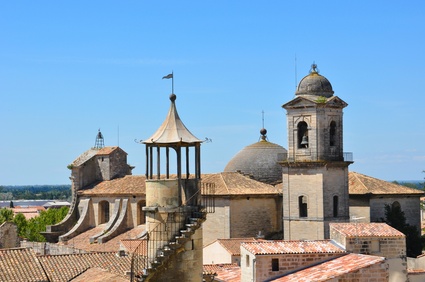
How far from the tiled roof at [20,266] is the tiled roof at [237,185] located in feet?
74.1

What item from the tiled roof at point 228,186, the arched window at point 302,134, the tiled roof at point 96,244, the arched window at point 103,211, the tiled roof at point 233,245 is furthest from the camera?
the arched window at point 103,211

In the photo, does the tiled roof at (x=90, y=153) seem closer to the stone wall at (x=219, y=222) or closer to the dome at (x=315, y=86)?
the stone wall at (x=219, y=222)

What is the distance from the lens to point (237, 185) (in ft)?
172

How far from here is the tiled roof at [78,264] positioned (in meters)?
30.7

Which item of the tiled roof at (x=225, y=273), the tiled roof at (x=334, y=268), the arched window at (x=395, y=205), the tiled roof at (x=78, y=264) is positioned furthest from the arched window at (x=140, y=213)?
the tiled roof at (x=334, y=268)

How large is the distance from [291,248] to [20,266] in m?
9.83

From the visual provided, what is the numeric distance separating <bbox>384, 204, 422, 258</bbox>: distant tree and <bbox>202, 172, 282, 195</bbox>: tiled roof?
23.3ft

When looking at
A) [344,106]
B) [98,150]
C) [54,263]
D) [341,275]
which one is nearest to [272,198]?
[344,106]

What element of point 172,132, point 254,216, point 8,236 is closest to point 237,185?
point 254,216

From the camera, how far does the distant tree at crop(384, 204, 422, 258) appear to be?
51.4 m

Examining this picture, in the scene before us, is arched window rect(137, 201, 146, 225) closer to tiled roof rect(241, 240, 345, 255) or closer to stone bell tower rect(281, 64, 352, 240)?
stone bell tower rect(281, 64, 352, 240)

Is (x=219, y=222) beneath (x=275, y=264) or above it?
above

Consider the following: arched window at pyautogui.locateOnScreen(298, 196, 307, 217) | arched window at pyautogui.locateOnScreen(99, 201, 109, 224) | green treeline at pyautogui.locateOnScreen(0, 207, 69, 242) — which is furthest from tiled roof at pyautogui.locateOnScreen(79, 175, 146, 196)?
arched window at pyautogui.locateOnScreen(298, 196, 307, 217)

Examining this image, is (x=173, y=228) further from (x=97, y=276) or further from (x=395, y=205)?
(x=395, y=205)
